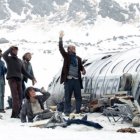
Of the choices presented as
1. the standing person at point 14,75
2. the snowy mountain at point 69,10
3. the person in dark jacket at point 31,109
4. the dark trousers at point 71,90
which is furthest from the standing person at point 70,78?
the snowy mountain at point 69,10

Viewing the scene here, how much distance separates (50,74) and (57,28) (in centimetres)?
11173

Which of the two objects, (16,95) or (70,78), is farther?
(70,78)

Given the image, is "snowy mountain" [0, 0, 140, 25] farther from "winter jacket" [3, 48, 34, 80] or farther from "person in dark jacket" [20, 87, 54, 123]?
"person in dark jacket" [20, 87, 54, 123]

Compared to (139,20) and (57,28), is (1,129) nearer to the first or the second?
(57,28)

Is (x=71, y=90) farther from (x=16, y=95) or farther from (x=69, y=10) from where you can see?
(x=69, y=10)

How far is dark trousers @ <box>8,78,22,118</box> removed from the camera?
A: 1161cm

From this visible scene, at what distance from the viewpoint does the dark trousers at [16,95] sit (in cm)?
1161

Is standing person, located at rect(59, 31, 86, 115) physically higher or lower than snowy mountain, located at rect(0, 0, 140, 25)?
lower

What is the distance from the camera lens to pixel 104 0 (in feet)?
620

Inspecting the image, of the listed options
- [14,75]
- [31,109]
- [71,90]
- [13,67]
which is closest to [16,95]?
[14,75]

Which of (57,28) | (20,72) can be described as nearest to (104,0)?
(57,28)

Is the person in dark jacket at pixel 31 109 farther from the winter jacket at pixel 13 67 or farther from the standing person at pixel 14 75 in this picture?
the winter jacket at pixel 13 67

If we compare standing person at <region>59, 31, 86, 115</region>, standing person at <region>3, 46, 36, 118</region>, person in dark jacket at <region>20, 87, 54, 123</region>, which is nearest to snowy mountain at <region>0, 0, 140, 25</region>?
standing person at <region>59, 31, 86, 115</region>

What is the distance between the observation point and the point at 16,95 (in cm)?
1180
